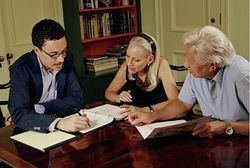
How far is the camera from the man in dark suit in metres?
1.81

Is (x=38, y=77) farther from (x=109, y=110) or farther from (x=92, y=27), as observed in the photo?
(x=92, y=27)

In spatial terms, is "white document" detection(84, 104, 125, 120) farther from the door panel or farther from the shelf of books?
the door panel

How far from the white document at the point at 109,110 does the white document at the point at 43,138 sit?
32 centimetres

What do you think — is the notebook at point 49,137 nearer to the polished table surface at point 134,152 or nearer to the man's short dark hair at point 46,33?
the polished table surface at point 134,152

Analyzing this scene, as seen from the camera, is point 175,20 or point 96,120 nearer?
point 96,120

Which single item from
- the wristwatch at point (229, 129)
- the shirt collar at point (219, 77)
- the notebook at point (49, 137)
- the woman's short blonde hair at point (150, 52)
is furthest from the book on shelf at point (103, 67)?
the wristwatch at point (229, 129)

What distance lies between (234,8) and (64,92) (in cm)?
195

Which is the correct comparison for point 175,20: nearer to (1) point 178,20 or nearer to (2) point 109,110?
(1) point 178,20

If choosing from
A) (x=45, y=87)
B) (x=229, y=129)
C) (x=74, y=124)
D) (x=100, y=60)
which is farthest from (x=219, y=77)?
(x=100, y=60)

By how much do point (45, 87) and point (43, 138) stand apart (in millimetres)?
488

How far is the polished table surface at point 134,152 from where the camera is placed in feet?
4.57

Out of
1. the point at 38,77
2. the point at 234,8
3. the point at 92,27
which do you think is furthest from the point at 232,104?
Result: the point at 92,27

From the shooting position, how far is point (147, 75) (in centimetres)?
255

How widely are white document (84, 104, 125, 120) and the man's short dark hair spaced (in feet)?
1.47
